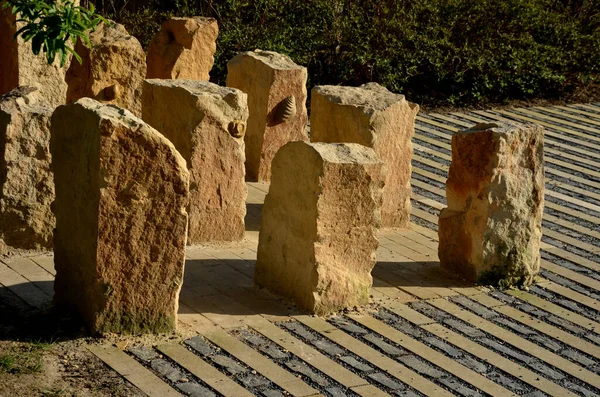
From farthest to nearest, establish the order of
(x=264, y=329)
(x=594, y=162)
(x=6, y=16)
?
(x=594, y=162), (x=6, y=16), (x=264, y=329)

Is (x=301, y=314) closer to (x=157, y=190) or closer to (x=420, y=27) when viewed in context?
(x=157, y=190)

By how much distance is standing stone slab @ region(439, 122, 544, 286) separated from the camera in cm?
780

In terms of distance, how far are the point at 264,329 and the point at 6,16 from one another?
4.54 metres

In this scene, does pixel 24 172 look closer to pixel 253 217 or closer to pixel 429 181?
pixel 253 217

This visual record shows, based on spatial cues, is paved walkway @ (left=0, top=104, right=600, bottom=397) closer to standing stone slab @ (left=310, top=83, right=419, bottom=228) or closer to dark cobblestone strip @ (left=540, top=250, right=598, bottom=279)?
dark cobblestone strip @ (left=540, top=250, right=598, bottom=279)

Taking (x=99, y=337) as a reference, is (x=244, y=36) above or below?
above

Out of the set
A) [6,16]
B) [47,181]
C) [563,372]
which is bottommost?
[563,372]

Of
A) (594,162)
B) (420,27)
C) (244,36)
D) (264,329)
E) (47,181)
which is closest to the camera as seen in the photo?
(264,329)

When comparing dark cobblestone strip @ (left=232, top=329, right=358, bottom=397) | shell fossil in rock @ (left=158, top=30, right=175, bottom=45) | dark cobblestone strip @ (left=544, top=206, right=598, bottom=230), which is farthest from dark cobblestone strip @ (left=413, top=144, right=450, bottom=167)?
dark cobblestone strip @ (left=232, top=329, right=358, bottom=397)

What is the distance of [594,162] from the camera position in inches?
461

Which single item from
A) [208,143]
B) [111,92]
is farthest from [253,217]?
[111,92]

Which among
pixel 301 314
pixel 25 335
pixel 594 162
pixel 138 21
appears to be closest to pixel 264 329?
pixel 301 314

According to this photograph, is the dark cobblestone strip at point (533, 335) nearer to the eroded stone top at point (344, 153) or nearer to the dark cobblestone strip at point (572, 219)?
the eroded stone top at point (344, 153)

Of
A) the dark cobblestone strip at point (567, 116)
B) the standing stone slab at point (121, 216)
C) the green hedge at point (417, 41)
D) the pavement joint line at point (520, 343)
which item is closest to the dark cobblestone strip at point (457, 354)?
the pavement joint line at point (520, 343)
